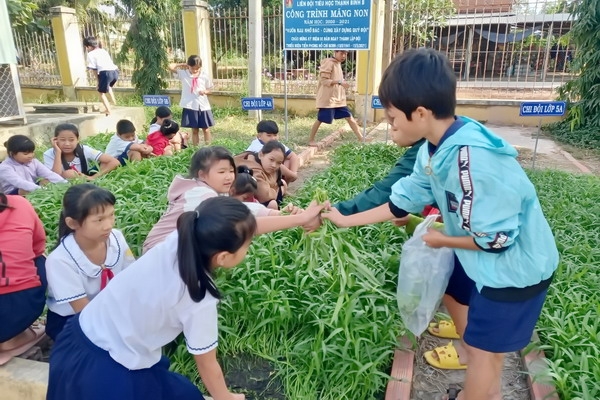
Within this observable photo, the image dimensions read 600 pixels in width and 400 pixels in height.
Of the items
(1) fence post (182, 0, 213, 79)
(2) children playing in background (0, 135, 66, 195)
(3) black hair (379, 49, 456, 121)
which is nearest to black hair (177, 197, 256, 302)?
(3) black hair (379, 49, 456, 121)

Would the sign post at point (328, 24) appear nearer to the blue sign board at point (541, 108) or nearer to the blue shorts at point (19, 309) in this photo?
the blue sign board at point (541, 108)

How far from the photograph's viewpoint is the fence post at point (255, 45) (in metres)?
8.90

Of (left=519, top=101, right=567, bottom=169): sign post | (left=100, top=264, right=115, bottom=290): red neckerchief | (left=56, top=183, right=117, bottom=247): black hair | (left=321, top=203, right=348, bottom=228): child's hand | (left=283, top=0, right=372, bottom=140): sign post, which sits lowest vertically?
(left=100, top=264, right=115, bottom=290): red neckerchief

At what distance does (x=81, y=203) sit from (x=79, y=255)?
26 centimetres

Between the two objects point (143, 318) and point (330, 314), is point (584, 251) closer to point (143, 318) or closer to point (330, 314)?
point (330, 314)

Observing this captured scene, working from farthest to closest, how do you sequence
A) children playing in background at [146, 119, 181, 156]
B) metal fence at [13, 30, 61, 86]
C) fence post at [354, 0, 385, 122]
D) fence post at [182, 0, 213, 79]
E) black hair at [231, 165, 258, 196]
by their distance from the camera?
metal fence at [13, 30, 61, 86] → fence post at [182, 0, 213, 79] → fence post at [354, 0, 385, 122] → children playing in background at [146, 119, 181, 156] → black hair at [231, 165, 258, 196]

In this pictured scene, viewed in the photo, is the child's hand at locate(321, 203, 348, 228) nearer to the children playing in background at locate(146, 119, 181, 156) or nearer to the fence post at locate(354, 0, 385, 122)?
the children playing in background at locate(146, 119, 181, 156)

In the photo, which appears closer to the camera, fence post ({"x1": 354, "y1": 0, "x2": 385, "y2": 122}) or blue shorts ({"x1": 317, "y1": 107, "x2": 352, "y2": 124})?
blue shorts ({"x1": 317, "y1": 107, "x2": 352, "y2": 124})

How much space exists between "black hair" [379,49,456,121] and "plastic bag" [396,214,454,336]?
2.35 ft

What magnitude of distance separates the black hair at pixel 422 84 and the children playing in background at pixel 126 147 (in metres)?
4.30

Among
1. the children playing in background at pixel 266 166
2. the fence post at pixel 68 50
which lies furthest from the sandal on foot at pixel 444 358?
the fence post at pixel 68 50

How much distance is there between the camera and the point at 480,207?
5.15 feet

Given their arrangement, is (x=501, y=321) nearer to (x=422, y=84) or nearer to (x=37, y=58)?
(x=422, y=84)

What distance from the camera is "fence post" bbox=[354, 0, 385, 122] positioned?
33.1 feet
